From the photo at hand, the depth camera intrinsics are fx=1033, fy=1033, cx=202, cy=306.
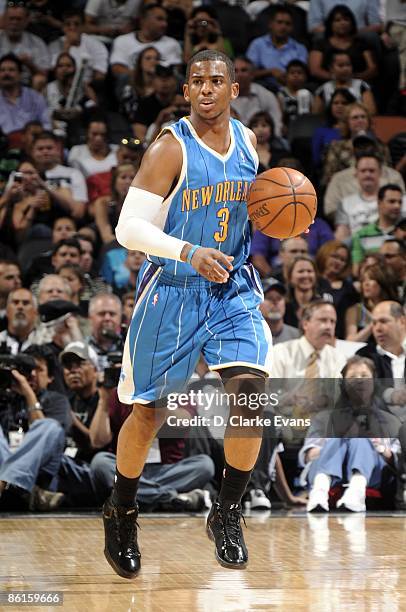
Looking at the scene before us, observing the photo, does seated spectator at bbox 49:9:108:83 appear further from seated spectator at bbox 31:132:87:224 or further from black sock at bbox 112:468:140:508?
black sock at bbox 112:468:140:508

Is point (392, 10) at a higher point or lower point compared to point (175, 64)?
higher

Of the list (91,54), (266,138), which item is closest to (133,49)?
(91,54)

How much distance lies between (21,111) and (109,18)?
1871 mm

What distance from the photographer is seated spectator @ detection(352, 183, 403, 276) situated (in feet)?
28.2

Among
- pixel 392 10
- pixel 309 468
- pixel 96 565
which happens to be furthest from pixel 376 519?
pixel 392 10

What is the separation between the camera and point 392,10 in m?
11.2

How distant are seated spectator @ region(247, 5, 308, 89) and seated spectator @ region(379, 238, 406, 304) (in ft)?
11.2

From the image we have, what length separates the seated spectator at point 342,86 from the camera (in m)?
10.5

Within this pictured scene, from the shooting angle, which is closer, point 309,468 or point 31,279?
point 309,468

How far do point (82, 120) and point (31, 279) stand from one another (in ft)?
8.52

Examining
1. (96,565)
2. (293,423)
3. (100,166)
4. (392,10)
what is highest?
(392,10)

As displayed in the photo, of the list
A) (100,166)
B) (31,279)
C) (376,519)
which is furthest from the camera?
(100,166)

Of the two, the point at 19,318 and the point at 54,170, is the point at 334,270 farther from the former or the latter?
the point at 54,170

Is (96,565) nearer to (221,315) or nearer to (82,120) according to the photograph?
(221,315)
